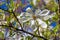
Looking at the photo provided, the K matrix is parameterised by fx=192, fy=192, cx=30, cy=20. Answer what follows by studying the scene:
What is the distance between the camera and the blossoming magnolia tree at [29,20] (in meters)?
1.31

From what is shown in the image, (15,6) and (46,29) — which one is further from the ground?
(15,6)

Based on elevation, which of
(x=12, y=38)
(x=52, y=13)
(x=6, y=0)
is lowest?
(x=12, y=38)

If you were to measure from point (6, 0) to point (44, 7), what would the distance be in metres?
0.28

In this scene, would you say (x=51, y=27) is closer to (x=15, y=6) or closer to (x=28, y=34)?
(x=28, y=34)

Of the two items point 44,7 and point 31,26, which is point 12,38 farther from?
point 44,7

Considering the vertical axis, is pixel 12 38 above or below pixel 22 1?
below

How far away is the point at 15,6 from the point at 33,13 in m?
0.14

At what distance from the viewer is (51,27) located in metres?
1.32

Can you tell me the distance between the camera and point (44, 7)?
4.37 ft

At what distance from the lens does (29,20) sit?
1.33 meters

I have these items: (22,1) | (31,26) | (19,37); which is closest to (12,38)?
(19,37)

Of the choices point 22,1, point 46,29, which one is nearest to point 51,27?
point 46,29

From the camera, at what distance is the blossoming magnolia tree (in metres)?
1.31

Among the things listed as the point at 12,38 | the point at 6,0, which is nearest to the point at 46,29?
the point at 12,38
